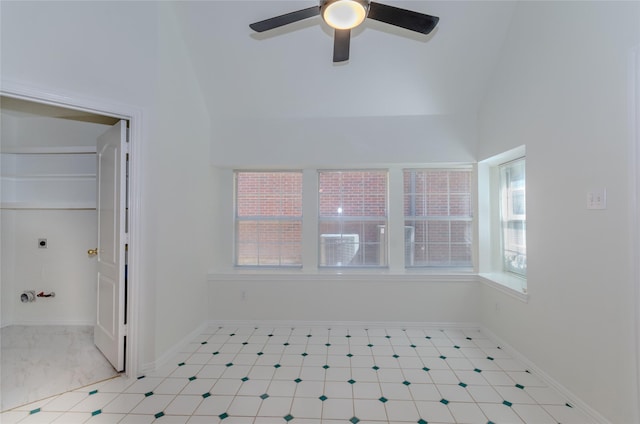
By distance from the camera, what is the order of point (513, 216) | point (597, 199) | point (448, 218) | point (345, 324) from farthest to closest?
point (448, 218)
point (345, 324)
point (513, 216)
point (597, 199)

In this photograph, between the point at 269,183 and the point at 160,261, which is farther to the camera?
the point at 269,183

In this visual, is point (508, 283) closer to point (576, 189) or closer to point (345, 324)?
point (576, 189)

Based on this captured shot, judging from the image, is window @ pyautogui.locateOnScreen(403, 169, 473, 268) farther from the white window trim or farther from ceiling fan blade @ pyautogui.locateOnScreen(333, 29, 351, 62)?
ceiling fan blade @ pyautogui.locateOnScreen(333, 29, 351, 62)

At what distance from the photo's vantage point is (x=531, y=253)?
2.42m

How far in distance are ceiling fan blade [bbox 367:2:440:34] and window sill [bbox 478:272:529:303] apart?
2.39m

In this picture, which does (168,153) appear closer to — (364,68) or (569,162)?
(364,68)

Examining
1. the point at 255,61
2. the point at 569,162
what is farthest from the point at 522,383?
the point at 255,61

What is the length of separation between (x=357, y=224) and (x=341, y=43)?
224 centimetres

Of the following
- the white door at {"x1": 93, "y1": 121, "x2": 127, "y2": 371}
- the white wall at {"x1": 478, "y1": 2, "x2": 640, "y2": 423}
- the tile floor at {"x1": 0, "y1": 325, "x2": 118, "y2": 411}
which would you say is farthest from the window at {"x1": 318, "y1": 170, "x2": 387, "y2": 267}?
the tile floor at {"x1": 0, "y1": 325, "x2": 118, "y2": 411}

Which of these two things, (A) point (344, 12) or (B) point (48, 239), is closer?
(A) point (344, 12)

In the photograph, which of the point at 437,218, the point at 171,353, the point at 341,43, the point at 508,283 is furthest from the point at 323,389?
the point at 341,43

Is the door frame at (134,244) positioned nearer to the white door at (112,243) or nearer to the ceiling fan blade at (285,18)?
the white door at (112,243)

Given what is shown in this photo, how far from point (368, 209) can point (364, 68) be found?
169 centimetres

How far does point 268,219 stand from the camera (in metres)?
3.74
